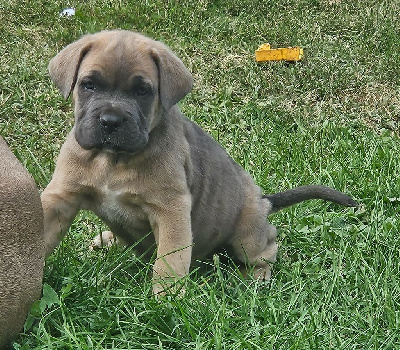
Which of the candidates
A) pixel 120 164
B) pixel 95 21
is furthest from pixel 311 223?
pixel 95 21

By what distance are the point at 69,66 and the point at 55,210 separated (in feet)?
2.71

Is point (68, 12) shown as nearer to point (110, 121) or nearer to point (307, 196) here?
point (307, 196)

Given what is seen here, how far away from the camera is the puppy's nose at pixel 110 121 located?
12.2 feet

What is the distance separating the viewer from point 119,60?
12.6 feet

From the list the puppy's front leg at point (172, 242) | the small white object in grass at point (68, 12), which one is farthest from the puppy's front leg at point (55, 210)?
the small white object in grass at point (68, 12)

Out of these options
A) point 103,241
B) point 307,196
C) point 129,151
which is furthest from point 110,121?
point 307,196

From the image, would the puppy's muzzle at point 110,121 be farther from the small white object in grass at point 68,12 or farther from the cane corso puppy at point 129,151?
the small white object in grass at point 68,12

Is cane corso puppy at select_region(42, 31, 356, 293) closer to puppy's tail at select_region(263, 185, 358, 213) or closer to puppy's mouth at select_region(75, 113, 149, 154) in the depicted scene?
puppy's mouth at select_region(75, 113, 149, 154)

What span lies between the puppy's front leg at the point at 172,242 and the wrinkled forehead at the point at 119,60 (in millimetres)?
740

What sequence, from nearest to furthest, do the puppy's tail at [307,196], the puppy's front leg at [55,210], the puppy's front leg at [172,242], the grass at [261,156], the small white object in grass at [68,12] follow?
the grass at [261,156] < the puppy's front leg at [172,242] < the puppy's front leg at [55,210] < the puppy's tail at [307,196] < the small white object in grass at [68,12]

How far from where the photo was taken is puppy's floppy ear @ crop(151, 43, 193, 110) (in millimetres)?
3963

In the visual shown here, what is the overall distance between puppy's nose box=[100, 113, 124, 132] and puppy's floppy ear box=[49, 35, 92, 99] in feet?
1.23

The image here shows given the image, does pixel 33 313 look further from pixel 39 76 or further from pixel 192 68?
pixel 192 68

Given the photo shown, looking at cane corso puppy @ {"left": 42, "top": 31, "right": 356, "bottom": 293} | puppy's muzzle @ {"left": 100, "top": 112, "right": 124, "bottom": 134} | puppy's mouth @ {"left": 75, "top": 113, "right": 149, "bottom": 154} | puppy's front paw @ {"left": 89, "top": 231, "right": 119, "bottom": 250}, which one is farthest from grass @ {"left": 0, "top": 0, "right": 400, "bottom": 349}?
puppy's muzzle @ {"left": 100, "top": 112, "right": 124, "bottom": 134}
